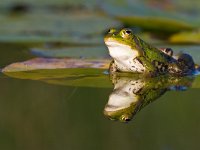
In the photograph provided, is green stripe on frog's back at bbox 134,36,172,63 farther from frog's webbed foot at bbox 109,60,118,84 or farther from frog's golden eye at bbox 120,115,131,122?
frog's golden eye at bbox 120,115,131,122

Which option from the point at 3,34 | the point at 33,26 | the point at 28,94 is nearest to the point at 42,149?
the point at 28,94

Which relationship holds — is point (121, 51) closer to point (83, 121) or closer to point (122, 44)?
point (122, 44)

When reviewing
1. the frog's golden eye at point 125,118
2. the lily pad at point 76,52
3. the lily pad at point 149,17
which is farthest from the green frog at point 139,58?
the lily pad at point 149,17

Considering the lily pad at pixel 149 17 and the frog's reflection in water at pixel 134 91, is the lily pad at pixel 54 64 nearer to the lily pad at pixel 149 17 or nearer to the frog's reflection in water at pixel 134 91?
the frog's reflection in water at pixel 134 91

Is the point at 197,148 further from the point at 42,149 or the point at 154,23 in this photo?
the point at 154,23

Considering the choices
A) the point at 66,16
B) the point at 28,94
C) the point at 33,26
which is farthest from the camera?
the point at 66,16

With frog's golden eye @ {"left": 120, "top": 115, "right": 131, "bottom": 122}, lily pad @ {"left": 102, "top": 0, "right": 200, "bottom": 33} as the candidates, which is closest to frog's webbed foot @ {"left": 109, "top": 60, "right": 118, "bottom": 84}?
frog's golden eye @ {"left": 120, "top": 115, "right": 131, "bottom": 122}
